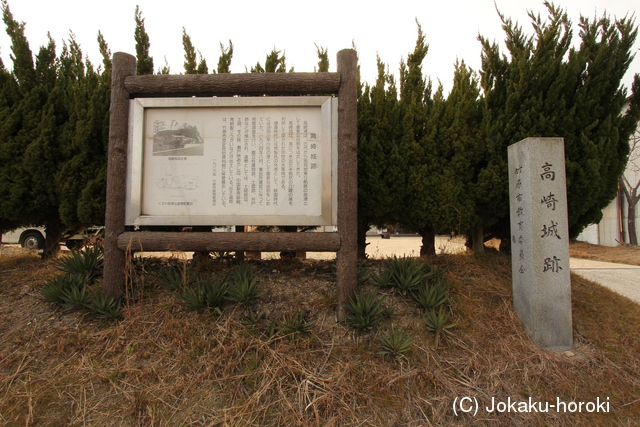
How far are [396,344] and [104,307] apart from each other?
2.59m

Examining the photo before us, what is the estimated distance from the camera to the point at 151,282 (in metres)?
3.62

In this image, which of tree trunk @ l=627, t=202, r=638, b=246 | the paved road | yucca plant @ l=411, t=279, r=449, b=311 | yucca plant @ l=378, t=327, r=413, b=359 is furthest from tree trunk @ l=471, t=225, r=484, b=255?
tree trunk @ l=627, t=202, r=638, b=246

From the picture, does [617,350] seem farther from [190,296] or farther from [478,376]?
[190,296]

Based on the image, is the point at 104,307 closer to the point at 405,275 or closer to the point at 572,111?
the point at 405,275

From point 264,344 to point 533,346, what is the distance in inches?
89.6

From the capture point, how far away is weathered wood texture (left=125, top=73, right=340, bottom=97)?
3.38 m

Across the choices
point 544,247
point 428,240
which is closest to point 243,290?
point 428,240

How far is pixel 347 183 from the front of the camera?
3.25 metres

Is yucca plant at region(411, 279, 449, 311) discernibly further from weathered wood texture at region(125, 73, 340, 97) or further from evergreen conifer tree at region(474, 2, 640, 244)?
weathered wood texture at region(125, 73, 340, 97)

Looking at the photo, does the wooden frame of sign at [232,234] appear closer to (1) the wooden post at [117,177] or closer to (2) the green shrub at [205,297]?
(1) the wooden post at [117,177]

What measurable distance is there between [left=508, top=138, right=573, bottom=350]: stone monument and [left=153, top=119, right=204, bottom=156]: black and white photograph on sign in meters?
3.16

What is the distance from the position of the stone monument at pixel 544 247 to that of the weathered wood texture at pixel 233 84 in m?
2.01

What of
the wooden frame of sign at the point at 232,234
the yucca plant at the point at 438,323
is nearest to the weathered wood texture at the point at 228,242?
the wooden frame of sign at the point at 232,234

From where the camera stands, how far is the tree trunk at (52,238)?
4.69 metres
